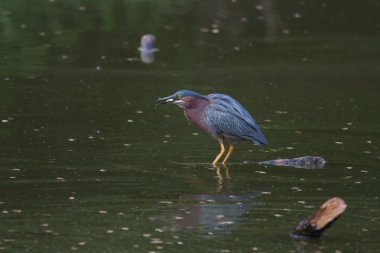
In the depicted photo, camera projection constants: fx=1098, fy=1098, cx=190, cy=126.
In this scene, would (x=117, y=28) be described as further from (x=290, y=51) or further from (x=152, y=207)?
(x=152, y=207)

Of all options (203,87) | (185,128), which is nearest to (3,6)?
(203,87)

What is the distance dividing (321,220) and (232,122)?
297cm

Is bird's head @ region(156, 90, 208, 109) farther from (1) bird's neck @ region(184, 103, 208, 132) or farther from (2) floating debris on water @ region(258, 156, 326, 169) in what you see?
(2) floating debris on water @ region(258, 156, 326, 169)

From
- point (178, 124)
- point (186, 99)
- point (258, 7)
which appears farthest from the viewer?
point (258, 7)

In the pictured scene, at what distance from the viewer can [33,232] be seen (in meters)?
8.09

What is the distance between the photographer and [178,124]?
40.7 feet

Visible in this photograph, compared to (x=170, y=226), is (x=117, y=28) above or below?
above

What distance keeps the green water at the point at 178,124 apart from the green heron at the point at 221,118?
29 cm

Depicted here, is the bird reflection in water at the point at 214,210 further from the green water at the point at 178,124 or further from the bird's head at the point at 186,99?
the bird's head at the point at 186,99

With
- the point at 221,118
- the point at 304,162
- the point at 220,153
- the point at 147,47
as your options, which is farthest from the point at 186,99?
the point at 147,47

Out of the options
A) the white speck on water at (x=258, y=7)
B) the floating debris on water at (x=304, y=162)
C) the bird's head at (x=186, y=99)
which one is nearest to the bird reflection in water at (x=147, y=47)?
the white speck on water at (x=258, y=7)

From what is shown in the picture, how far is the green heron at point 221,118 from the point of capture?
35.1 feet

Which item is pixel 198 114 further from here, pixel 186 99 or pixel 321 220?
pixel 321 220

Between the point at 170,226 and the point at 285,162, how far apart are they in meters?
2.58
